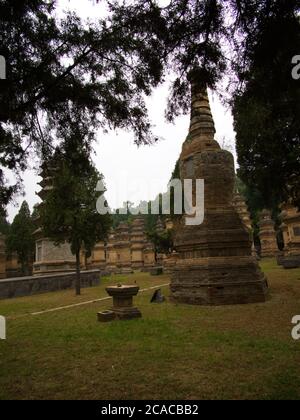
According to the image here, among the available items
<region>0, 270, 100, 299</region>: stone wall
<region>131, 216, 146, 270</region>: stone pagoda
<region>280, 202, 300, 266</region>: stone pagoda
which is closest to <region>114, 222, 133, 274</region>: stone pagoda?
<region>131, 216, 146, 270</region>: stone pagoda

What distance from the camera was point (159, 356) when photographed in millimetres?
5824

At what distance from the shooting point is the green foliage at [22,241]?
116 feet

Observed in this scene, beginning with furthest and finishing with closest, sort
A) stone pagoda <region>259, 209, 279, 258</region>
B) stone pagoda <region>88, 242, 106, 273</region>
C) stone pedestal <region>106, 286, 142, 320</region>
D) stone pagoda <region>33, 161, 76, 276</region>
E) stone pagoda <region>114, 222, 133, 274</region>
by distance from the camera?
stone pagoda <region>114, 222, 133, 274</region>, stone pagoda <region>88, 242, 106, 273</region>, stone pagoda <region>259, 209, 279, 258</region>, stone pagoda <region>33, 161, 76, 276</region>, stone pedestal <region>106, 286, 142, 320</region>

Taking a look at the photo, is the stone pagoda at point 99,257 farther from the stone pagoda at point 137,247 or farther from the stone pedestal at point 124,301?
the stone pedestal at point 124,301

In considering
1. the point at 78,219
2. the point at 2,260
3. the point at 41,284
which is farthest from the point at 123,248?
the point at 78,219

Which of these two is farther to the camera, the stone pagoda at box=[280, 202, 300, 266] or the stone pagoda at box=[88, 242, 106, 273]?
the stone pagoda at box=[88, 242, 106, 273]

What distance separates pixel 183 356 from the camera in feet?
19.0

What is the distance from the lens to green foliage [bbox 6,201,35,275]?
35438 millimetres

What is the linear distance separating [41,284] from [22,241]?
1768cm

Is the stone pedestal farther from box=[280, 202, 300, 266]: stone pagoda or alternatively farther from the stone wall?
box=[280, 202, 300, 266]: stone pagoda

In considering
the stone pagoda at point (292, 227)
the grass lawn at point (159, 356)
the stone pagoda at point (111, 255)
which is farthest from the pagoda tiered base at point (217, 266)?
the stone pagoda at point (111, 255)

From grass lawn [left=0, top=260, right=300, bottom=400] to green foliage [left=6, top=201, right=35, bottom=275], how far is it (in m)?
27.0

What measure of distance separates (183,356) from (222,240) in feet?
20.4

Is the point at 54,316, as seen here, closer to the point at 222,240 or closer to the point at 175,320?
the point at 175,320
